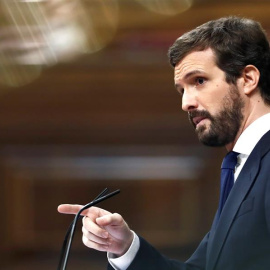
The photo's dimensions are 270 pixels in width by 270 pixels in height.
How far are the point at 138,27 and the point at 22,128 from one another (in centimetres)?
80

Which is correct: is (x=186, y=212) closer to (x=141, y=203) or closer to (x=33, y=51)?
(x=141, y=203)

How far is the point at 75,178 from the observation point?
3.29 m

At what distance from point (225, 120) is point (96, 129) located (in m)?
2.05

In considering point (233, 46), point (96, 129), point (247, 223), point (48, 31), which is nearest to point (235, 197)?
point (247, 223)

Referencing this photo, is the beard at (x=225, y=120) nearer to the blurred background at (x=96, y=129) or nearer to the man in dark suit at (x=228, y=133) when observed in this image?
the man in dark suit at (x=228, y=133)

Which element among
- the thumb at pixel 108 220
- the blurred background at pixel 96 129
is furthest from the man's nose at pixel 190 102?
the blurred background at pixel 96 129

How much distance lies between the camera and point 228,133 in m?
1.30

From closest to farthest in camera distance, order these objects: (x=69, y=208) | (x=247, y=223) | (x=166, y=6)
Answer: (x=247, y=223) < (x=69, y=208) < (x=166, y=6)

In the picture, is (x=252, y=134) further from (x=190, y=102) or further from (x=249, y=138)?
(x=190, y=102)

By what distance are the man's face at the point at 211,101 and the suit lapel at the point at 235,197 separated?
8cm

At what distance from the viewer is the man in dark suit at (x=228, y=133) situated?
1173 mm

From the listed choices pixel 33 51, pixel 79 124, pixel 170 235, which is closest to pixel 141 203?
pixel 170 235

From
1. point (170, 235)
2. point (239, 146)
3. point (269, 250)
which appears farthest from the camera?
point (170, 235)

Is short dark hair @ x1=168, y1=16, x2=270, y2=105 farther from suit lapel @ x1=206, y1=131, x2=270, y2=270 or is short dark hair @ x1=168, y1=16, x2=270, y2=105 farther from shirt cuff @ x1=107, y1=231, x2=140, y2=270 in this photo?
shirt cuff @ x1=107, y1=231, x2=140, y2=270
